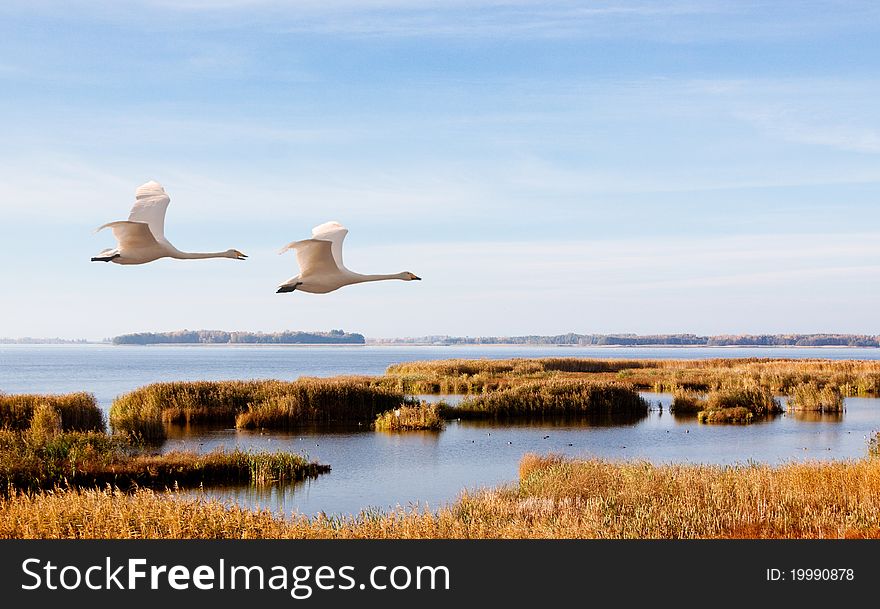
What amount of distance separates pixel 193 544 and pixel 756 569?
24.4 feet

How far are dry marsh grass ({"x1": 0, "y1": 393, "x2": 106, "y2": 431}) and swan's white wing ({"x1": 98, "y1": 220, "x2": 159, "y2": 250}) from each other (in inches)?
1172

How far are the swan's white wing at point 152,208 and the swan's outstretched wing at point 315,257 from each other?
2.10 feet

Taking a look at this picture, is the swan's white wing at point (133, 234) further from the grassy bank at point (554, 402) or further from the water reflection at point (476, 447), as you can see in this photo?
the grassy bank at point (554, 402)

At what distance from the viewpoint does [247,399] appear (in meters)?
41.1

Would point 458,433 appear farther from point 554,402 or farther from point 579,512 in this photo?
point 579,512

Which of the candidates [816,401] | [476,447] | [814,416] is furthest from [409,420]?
[816,401]

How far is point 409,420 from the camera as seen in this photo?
37.8 meters

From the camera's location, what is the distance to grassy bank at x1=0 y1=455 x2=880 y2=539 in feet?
44.2

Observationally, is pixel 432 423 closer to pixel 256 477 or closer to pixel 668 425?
pixel 668 425

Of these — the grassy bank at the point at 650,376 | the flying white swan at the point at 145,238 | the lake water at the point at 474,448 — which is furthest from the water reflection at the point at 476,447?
the flying white swan at the point at 145,238

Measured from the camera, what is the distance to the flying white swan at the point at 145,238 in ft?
13.3

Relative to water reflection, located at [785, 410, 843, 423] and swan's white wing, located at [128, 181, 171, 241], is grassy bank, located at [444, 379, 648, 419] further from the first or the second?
swan's white wing, located at [128, 181, 171, 241]

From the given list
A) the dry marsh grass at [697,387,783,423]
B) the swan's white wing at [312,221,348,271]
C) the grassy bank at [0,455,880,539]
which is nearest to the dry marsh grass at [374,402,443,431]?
the dry marsh grass at [697,387,783,423]

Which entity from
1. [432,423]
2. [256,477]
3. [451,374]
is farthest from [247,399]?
[451,374]
